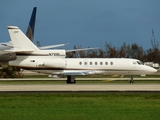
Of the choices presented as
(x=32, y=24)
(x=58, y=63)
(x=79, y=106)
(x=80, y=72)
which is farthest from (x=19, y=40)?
(x=32, y=24)

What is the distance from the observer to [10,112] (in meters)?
20.4

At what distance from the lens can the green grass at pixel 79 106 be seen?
A: 1897cm

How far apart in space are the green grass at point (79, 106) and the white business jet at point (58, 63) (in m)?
19.4

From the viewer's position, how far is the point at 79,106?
22.6 meters

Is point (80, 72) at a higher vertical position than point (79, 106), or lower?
higher

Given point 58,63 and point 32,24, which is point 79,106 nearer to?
point 58,63

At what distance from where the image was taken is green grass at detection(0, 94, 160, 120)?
19.0m

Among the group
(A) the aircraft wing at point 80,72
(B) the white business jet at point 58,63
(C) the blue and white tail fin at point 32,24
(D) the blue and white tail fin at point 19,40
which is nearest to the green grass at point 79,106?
(B) the white business jet at point 58,63

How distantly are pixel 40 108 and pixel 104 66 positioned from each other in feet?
88.1

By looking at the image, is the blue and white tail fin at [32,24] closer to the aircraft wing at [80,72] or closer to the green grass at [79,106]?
the aircraft wing at [80,72]

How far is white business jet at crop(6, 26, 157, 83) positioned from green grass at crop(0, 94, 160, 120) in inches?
763

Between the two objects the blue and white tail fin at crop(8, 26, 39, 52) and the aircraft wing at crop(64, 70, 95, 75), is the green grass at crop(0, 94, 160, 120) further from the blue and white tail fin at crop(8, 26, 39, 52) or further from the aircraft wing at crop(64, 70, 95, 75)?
the blue and white tail fin at crop(8, 26, 39, 52)

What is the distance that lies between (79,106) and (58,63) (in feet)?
84.8

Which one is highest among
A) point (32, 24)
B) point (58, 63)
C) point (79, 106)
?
point (32, 24)
